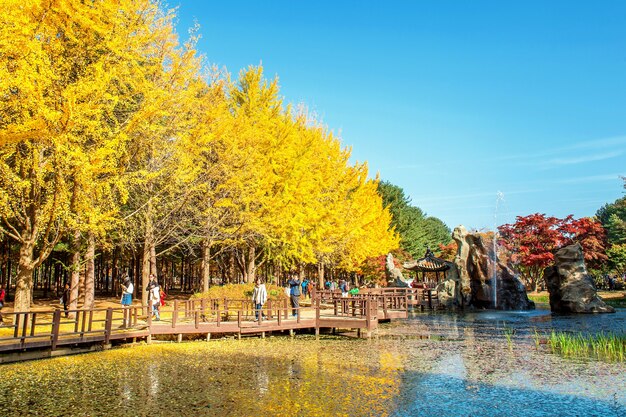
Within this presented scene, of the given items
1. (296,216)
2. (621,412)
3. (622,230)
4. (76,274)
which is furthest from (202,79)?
(622,230)

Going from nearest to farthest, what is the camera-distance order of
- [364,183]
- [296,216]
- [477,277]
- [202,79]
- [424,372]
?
[424,372]
[202,79]
[296,216]
[477,277]
[364,183]

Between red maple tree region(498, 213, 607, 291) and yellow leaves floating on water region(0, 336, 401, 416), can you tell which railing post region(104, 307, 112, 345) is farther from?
red maple tree region(498, 213, 607, 291)

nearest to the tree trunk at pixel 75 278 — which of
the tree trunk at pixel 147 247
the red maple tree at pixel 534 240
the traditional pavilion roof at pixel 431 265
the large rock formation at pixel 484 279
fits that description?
the tree trunk at pixel 147 247

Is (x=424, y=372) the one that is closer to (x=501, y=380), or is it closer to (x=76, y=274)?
(x=501, y=380)

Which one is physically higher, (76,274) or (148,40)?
(148,40)

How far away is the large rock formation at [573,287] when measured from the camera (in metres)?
24.7

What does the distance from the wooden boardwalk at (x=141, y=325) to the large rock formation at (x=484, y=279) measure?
28.7 ft

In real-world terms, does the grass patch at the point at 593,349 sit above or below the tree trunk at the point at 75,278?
below

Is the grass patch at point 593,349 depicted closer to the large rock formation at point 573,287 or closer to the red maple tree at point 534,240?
the large rock formation at point 573,287

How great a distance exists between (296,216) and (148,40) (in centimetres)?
1013

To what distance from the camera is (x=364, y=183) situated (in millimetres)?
35312

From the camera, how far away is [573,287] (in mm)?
25203

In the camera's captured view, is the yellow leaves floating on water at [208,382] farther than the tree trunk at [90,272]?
No

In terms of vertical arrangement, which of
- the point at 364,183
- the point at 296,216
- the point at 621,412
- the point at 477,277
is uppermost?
the point at 364,183
